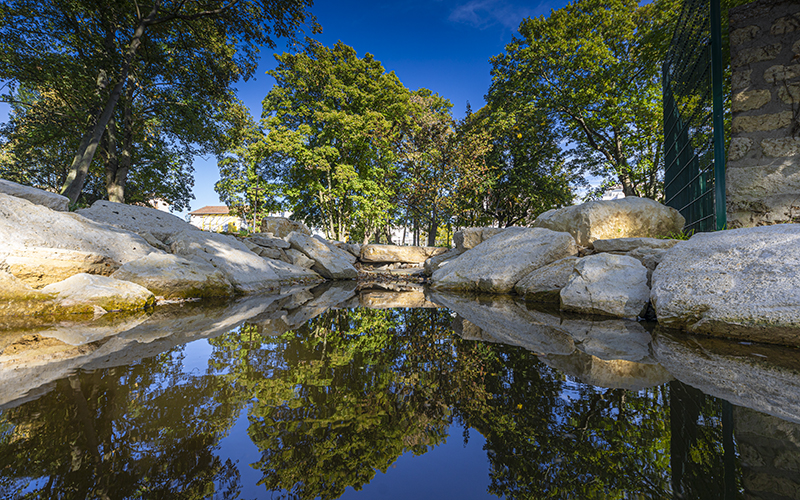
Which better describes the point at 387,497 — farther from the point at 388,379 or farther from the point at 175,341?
the point at 175,341

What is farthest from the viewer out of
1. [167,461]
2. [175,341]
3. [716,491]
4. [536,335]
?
[536,335]

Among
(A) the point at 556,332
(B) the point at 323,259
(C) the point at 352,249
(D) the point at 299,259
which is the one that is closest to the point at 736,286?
(A) the point at 556,332

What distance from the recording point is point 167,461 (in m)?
1.06

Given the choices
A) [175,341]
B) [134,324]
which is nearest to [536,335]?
[175,341]

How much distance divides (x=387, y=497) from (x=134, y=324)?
331 cm

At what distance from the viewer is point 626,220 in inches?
240

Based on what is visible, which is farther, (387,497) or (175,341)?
(175,341)

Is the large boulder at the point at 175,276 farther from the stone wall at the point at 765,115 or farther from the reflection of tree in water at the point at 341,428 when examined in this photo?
the stone wall at the point at 765,115

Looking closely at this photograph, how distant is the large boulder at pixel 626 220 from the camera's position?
598 centimetres

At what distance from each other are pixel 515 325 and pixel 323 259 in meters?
6.90

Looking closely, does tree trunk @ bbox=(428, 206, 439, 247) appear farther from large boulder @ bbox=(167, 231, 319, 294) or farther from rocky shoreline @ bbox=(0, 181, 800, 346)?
large boulder @ bbox=(167, 231, 319, 294)

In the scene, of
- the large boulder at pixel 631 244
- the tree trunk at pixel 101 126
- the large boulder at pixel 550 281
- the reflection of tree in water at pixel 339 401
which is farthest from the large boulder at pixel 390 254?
the reflection of tree in water at pixel 339 401

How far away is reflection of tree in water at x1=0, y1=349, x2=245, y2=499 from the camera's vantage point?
927 millimetres

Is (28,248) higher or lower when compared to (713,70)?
lower
